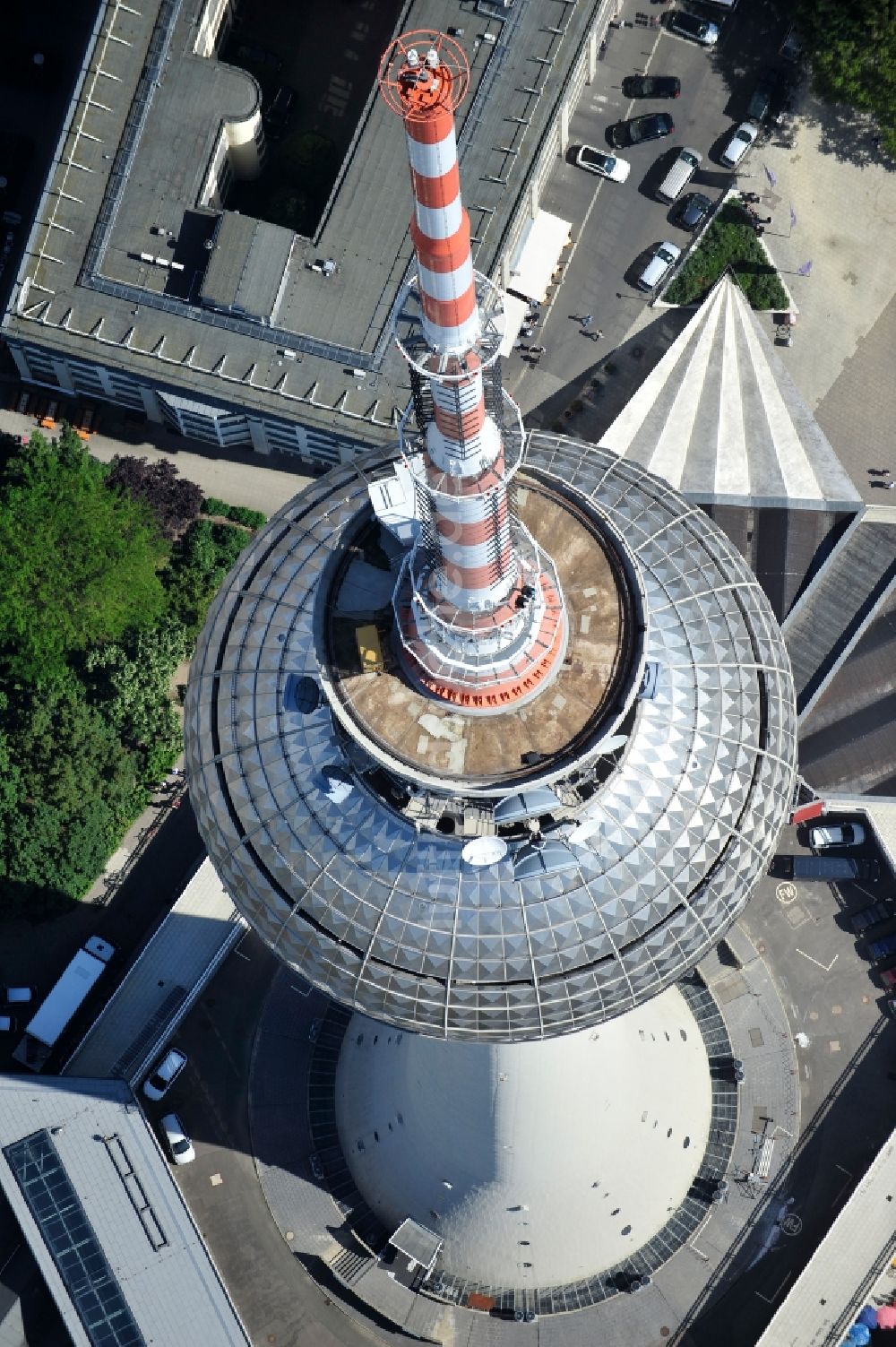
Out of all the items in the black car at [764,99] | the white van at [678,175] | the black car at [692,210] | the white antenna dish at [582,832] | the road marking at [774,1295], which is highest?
the black car at [764,99]

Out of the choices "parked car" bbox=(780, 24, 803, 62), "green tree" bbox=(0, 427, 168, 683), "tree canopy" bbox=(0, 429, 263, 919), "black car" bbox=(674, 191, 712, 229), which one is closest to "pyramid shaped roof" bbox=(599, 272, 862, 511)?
"black car" bbox=(674, 191, 712, 229)

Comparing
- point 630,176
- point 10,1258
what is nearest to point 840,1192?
point 10,1258

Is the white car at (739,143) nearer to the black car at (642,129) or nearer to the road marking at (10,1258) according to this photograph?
the black car at (642,129)

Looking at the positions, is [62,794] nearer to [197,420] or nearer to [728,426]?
[197,420]

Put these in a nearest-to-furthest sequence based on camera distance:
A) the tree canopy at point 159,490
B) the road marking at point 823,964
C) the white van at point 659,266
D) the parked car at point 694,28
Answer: the road marking at point 823,964, the tree canopy at point 159,490, the white van at point 659,266, the parked car at point 694,28

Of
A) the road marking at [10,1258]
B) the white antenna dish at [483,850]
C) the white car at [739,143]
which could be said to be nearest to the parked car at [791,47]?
the white car at [739,143]

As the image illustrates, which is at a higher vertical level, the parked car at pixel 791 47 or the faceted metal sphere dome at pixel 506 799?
the parked car at pixel 791 47

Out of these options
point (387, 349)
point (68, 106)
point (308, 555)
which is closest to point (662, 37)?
point (387, 349)
